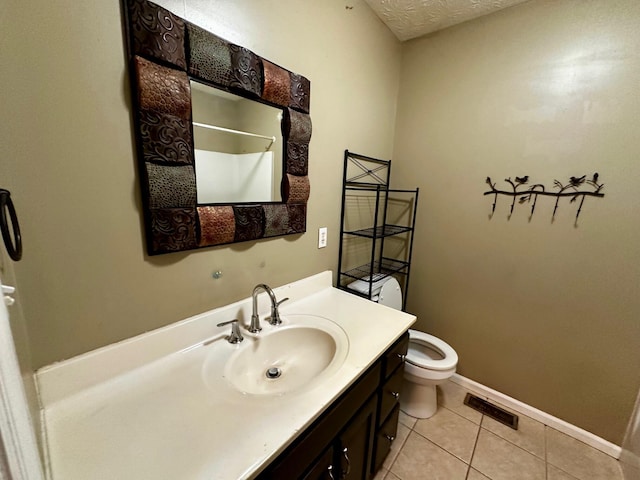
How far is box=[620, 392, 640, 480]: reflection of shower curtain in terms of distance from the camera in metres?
1.25

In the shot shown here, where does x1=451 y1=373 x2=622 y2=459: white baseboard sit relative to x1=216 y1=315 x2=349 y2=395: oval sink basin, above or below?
below

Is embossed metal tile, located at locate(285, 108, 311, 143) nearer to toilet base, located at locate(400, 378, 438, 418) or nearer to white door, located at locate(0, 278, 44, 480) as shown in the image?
white door, located at locate(0, 278, 44, 480)

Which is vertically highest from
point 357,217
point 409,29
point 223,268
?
point 409,29

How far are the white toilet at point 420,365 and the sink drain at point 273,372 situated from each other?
0.75 metres

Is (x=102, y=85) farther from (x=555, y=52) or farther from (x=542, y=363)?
(x=542, y=363)

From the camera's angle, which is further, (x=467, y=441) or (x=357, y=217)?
(x=357, y=217)

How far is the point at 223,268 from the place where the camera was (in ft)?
3.44

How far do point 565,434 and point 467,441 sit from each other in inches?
24.2

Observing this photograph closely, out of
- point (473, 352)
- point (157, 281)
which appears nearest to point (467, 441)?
point (473, 352)

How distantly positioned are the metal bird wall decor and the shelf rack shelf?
54cm

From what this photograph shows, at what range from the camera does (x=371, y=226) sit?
1.92 meters

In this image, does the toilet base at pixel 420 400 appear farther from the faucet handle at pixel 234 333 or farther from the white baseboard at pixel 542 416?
the faucet handle at pixel 234 333

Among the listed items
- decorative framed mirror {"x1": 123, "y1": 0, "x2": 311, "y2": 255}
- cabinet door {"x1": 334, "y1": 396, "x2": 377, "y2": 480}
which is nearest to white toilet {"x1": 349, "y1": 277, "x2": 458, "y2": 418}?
cabinet door {"x1": 334, "y1": 396, "x2": 377, "y2": 480}

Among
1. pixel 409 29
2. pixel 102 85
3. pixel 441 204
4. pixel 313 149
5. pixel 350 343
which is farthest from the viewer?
pixel 441 204
